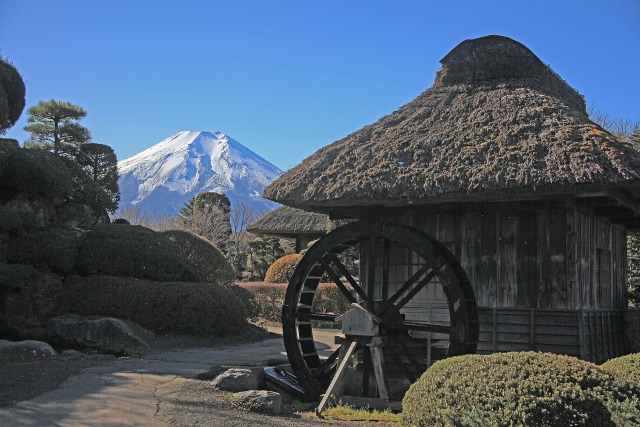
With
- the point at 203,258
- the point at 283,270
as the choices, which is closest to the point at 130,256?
the point at 203,258

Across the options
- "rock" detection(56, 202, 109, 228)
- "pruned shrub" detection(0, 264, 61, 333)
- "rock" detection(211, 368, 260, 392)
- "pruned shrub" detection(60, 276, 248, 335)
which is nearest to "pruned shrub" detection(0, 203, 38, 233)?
"pruned shrub" detection(0, 264, 61, 333)

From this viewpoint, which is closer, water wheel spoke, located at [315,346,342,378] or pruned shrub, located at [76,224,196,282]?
water wheel spoke, located at [315,346,342,378]

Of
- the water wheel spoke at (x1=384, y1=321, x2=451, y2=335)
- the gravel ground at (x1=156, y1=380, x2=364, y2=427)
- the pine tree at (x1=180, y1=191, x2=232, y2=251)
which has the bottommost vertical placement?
the gravel ground at (x1=156, y1=380, x2=364, y2=427)

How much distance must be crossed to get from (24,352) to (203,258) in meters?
6.35

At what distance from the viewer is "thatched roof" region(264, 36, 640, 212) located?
828 centimetres

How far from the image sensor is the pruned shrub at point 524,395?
5.03m

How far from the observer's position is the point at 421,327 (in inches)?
368

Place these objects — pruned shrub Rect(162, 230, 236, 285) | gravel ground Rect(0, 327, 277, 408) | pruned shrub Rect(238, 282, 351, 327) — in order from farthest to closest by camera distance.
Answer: pruned shrub Rect(238, 282, 351, 327) < pruned shrub Rect(162, 230, 236, 285) < gravel ground Rect(0, 327, 277, 408)

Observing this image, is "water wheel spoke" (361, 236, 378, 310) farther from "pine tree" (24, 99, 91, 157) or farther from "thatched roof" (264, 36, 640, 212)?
"pine tree" (24, 99, 91, 157)

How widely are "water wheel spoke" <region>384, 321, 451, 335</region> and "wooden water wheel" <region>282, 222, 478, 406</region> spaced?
0.05ft

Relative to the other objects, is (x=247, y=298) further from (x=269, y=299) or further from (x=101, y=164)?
(x=101, y=164)

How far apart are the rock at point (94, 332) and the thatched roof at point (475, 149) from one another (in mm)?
4742

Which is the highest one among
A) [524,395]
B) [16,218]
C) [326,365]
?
[16,218]

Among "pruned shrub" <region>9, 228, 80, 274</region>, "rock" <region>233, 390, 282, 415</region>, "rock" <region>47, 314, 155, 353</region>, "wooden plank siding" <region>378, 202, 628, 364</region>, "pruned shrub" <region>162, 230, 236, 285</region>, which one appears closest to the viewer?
"rock" <region>233, 390, 282, 415</region>
